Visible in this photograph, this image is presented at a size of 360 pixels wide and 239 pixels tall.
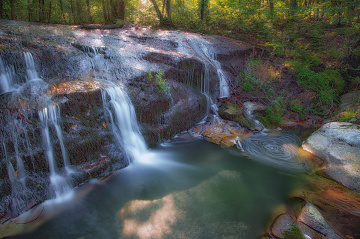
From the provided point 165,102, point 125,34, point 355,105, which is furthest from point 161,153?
point 355,105

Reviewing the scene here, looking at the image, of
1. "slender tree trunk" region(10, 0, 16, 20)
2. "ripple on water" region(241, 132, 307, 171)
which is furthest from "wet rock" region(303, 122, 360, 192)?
"slender tree trunk" region(10, 0, 16, 20)

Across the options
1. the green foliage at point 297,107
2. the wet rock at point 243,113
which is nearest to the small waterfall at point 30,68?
the wet rock at point 243,113

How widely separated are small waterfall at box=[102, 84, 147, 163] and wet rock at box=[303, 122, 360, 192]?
496 centimetres

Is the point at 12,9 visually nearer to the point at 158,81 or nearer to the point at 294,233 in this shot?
the point at 158,81

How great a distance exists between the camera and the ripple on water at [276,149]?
5.94 metres

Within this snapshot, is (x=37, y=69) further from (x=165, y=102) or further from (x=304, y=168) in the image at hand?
(x=304, y=168)

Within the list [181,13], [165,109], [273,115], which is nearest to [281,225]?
[165,109]

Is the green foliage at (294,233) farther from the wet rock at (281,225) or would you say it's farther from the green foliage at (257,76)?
the green foliage at (257,76)

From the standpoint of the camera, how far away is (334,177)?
5.12 m

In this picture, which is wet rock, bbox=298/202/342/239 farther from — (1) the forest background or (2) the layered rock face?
(1) the forest background

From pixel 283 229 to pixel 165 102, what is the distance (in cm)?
458

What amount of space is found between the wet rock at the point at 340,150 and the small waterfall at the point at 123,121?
4.96 metres

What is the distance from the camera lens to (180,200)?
4316mm

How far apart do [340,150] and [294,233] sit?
3.51m
